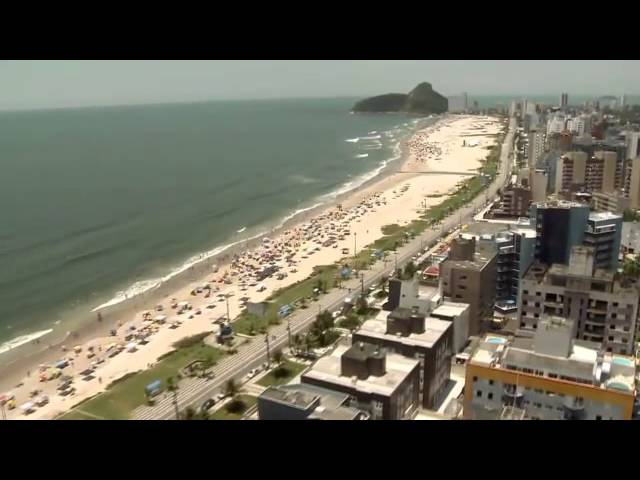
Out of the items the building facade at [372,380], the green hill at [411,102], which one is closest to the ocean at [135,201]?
→ the building facade at [372,380]

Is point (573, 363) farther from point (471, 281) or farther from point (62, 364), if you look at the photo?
point (62, 364)

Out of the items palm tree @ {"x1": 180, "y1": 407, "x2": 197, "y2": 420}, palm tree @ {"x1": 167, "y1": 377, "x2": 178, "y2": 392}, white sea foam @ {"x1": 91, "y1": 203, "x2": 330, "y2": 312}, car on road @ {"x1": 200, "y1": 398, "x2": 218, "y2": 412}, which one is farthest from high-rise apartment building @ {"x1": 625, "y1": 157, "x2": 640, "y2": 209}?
palm tree @ {"x1": 180, "y1": 407, "x2": 197, "y2": 420}

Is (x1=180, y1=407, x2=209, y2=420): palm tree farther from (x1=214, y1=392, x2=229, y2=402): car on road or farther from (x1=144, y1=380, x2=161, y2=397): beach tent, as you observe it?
(x1=144, y1=380, x2=161, y2=397): beach tent

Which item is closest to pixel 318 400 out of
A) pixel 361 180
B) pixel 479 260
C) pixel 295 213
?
pixel 479 260

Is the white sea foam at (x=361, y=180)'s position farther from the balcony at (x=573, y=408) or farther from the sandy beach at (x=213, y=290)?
the balcony at (x=573, y=408)

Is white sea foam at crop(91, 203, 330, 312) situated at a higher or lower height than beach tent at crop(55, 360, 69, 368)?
higher
